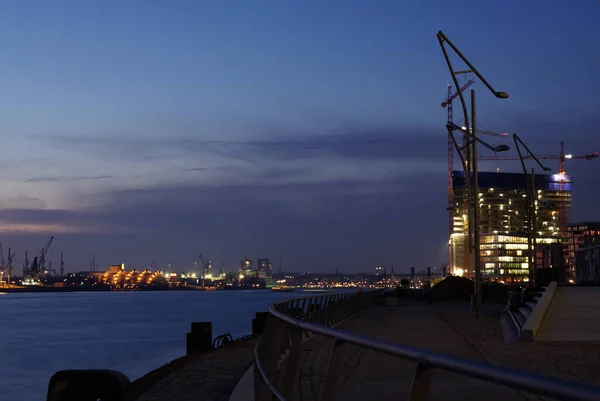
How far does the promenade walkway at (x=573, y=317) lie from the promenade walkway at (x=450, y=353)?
141 cm

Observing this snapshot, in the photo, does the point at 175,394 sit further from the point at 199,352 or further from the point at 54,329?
the point at 54,329

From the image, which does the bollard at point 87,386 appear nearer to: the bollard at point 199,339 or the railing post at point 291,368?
the railing post at point 291,368

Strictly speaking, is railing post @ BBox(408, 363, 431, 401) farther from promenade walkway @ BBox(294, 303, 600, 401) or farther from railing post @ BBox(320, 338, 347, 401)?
railing post @ BBox(320, 338, 347, 401)

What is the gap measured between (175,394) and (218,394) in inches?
31.4

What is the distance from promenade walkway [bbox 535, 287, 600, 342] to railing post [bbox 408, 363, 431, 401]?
18.3 m

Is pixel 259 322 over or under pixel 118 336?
over

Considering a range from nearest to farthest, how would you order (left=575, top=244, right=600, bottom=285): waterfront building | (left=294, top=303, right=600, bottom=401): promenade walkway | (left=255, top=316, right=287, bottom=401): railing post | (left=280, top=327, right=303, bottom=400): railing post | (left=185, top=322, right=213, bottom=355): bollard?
(left=294, top=303, right=600, bottom=401): promenade walkway
(left=280, top=327, right=303, bottom=400): railing post
(left=255, top=316, right=287, bottom=401): railing post
(left=185, top=322, right=213, bottom=355): bollard
(left=575, top=244, right=600, bottom=285): waterfront building

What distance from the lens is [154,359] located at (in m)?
58.9

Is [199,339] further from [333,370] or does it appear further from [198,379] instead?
[333,370]

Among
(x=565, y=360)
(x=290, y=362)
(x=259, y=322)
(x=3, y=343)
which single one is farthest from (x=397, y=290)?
(x=290, y=362)

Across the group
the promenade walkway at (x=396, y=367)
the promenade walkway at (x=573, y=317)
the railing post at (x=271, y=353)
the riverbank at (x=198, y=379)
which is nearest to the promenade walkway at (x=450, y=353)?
the promenade walkway at (x=396, y=367)

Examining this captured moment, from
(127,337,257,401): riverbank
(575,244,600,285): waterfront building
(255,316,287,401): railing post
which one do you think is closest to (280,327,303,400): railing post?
(255,316,287,401): railing post

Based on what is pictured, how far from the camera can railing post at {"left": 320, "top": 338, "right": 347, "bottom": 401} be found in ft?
18.2

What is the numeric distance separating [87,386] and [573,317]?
1824 cm
